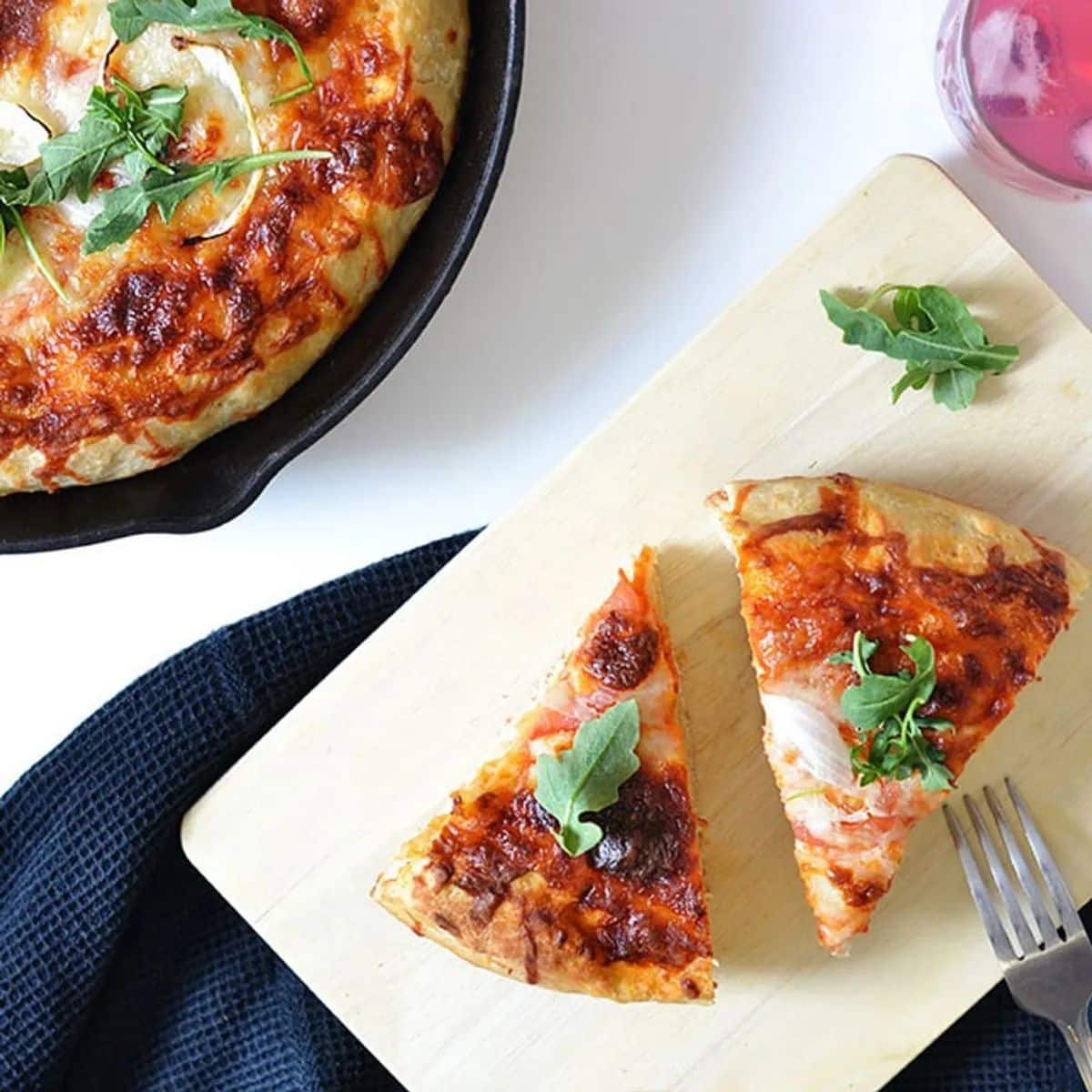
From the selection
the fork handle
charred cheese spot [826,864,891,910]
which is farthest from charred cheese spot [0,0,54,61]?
the fork handle

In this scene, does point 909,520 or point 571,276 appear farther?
point 571,276

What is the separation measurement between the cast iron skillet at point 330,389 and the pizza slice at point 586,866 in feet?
2.04

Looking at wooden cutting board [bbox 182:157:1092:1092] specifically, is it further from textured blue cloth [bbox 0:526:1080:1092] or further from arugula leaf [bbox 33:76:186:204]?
arugula leaf [bbox 33:76:186:204]

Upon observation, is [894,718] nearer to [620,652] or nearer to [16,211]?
[620,652]

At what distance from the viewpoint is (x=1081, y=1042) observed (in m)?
3.15

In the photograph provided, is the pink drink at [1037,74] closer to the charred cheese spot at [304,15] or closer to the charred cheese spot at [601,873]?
the charred cheese spot at [304,15]

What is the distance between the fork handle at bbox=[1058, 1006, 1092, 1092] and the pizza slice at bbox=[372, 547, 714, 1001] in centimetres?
69

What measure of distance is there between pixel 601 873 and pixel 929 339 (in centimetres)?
112

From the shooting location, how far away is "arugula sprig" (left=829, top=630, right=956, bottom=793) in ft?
9.29

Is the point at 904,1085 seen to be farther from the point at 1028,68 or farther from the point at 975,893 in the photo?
the point at 1028,68

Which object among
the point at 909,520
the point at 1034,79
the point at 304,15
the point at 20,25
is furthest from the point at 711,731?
the point at 20,25

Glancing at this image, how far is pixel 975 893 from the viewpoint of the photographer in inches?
123

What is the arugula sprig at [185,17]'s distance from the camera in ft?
8.63

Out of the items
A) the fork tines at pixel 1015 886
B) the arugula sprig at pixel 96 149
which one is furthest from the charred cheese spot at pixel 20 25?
the fork tines at pixel 1015 886
